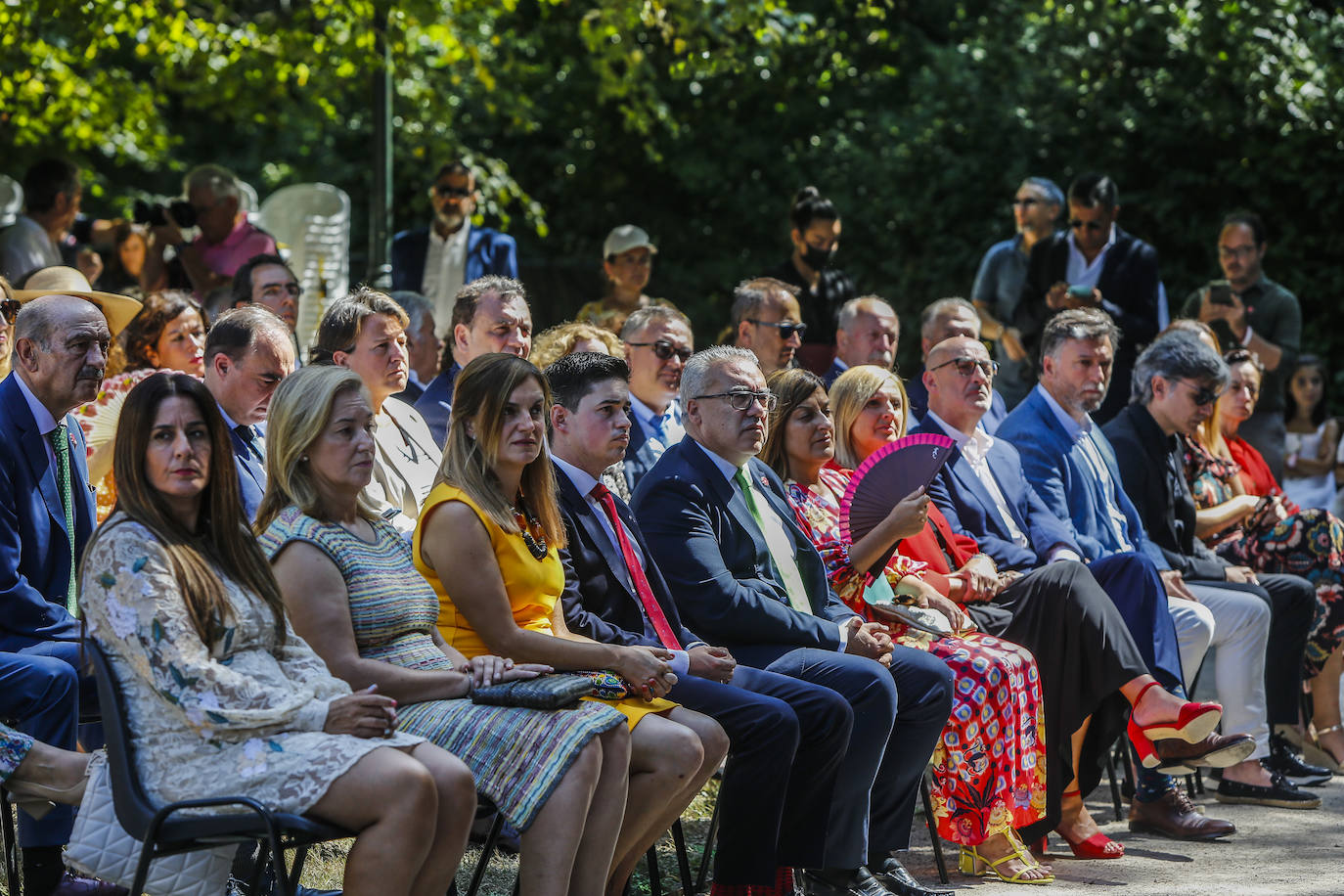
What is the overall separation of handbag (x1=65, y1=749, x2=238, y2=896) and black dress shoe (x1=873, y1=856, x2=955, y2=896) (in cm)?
231

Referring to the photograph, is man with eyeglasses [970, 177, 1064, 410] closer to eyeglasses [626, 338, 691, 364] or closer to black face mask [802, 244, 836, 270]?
black face mask [802, 244, 836, 270]

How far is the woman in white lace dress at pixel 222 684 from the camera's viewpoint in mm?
3467

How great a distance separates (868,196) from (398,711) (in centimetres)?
1144

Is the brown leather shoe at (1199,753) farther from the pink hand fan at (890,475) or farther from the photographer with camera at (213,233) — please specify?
the photographer with camera at (213,233)

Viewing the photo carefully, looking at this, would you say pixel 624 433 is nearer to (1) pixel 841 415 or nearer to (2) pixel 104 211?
(1) pixel 841 415

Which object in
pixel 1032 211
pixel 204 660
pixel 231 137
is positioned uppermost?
pixel 231 137

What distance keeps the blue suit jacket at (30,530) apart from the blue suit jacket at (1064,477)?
3.82m

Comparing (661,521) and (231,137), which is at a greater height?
(231,137)

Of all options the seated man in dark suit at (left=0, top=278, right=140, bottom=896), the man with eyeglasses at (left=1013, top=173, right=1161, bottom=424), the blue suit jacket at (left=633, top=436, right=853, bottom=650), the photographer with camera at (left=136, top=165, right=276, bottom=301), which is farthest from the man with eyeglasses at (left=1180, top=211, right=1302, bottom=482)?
the seated man in dark suit at (left=0, top=278, right=140, bottom=896)

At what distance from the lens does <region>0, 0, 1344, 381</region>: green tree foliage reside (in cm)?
1150

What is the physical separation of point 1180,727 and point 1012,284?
4.28m

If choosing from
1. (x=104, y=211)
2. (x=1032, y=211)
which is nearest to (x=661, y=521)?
(x=1032, y=211)

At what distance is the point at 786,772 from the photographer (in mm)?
4559

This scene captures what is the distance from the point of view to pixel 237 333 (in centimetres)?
516
